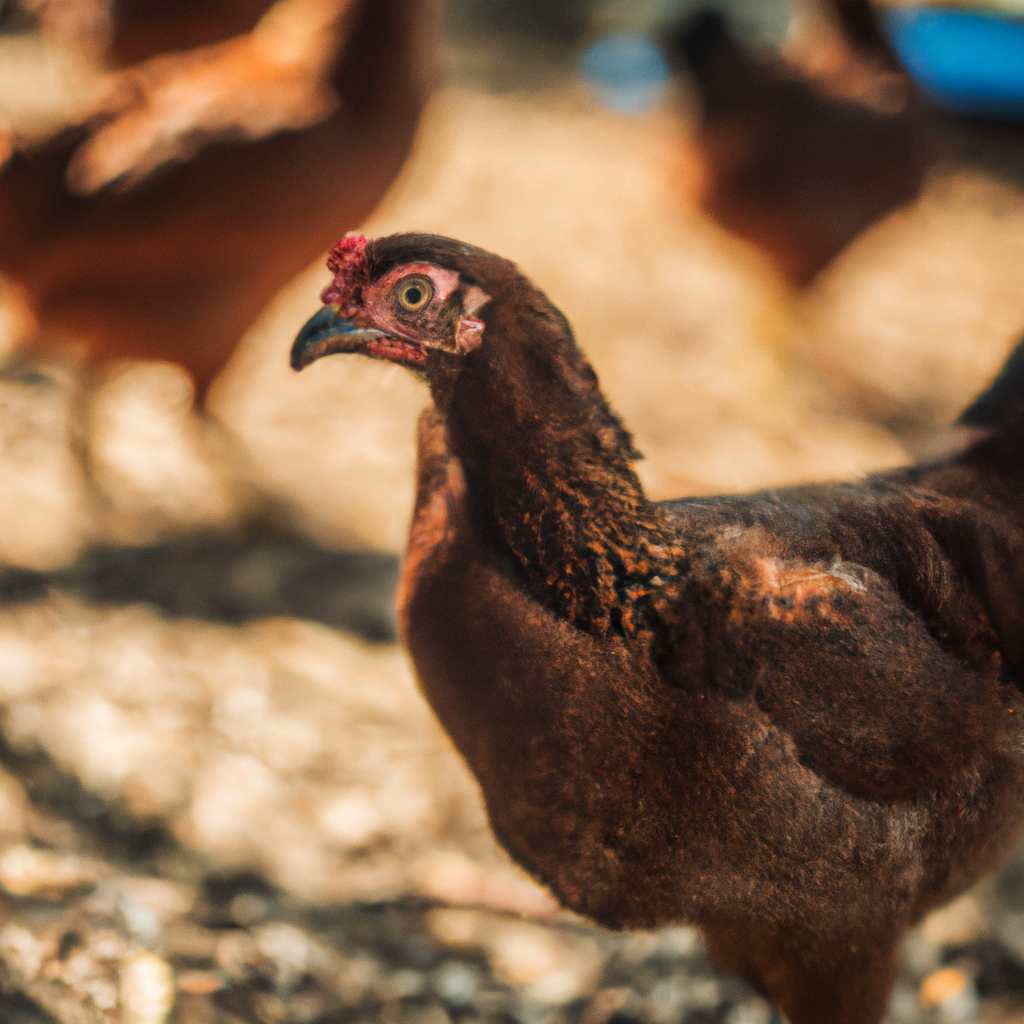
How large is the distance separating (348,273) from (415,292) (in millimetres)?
69

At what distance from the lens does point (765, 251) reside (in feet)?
8.79

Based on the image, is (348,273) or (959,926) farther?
(959,926)

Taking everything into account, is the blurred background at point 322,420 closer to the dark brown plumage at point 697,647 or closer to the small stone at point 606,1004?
the small stone at point 606,1004

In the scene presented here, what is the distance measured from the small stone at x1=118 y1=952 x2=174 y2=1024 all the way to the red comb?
95cm

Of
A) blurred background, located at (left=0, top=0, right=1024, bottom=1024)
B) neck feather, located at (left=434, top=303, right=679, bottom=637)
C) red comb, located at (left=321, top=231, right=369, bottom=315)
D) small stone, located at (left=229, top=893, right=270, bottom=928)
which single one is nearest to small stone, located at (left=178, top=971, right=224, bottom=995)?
blurred background, located at (left=0, top=0, right=1024, bottom=1024)

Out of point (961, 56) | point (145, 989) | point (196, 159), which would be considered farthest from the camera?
point (961, 56)

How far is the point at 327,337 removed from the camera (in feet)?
2.69

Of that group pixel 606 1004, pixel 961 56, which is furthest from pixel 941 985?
pixel 961 56

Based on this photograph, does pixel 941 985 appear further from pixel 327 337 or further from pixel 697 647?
pixel 327 337

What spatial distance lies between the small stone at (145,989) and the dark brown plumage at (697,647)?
0.67 meters

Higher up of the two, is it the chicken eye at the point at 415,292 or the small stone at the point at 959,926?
the chicken eye at the point at 415,292

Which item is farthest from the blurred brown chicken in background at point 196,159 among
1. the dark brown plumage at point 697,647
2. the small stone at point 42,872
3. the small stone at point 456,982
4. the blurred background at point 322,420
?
the small stone at point 456,982

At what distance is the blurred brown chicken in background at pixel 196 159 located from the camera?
5.83 ft

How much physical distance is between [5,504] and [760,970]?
1.91 metres
